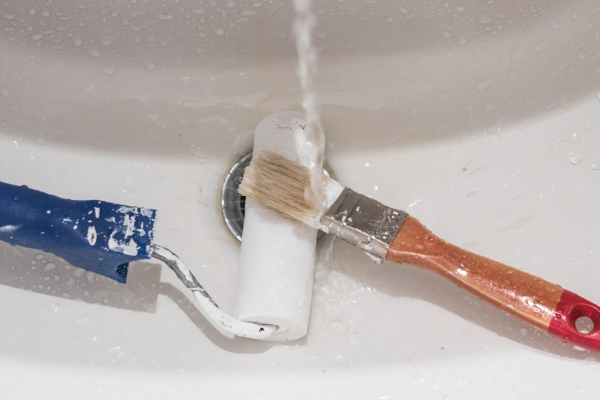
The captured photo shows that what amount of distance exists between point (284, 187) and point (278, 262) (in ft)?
0.20

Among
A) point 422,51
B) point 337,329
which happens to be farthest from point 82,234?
point 422,51

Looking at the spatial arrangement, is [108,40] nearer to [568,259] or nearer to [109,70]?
[109,70]

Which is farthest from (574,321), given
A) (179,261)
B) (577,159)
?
(179,261)

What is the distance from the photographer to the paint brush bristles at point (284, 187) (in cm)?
44

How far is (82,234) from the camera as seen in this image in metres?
0.40

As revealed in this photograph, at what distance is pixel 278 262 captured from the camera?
427 mm

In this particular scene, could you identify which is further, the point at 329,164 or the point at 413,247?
the point at 329,164

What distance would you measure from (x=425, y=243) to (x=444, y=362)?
92mm

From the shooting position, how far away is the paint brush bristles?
0.44 metres

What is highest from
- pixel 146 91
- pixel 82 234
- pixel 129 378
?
pixel 146 91

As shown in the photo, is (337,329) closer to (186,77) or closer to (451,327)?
(451,327)

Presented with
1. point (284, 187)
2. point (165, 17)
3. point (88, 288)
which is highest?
point (165, 17)

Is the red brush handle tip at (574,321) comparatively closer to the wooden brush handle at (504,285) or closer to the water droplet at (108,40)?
the wooden brush handle at (504,285)

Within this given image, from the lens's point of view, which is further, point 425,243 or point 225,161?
point 225,161
